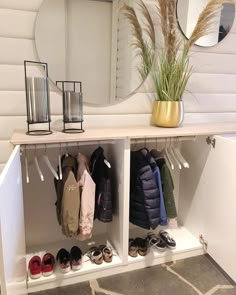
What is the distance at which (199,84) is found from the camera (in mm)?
2051

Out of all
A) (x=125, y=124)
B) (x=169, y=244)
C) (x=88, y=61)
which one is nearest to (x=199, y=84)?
(x=125, y=124)

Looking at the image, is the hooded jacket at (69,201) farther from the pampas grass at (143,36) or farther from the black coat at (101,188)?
the pampas grass at (143,36)

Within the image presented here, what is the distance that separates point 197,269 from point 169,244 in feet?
0.75

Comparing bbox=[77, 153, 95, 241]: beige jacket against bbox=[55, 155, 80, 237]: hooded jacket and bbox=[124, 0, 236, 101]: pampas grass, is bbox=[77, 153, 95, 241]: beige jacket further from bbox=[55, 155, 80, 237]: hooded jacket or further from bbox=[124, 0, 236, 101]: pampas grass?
bbox=[124, 0, 236, 101]: pampas grass

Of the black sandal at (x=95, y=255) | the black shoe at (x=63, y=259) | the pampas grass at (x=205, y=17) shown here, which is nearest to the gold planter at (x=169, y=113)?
the pampas grass at (x=205, y=17)

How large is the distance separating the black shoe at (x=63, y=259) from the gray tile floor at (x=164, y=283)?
0.36 feet

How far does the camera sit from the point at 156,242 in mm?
1866

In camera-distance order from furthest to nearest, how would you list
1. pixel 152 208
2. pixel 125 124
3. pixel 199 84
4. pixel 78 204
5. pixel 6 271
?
1. pixel 199 84
2. pixel 125 124
3. pixel 152 208
4. pixel 78 204
5. pixel 6 271

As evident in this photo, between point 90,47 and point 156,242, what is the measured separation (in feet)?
4.53

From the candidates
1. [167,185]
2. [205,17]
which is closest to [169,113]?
[167,185]

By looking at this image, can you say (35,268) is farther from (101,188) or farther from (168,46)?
(168,46)

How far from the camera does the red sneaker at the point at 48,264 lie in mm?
1588

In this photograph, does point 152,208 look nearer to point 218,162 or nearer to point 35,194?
point 218,162

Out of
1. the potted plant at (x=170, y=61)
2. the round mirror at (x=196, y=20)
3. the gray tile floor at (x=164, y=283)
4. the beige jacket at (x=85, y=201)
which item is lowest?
the gray tile floor at (x=164, y=283)
